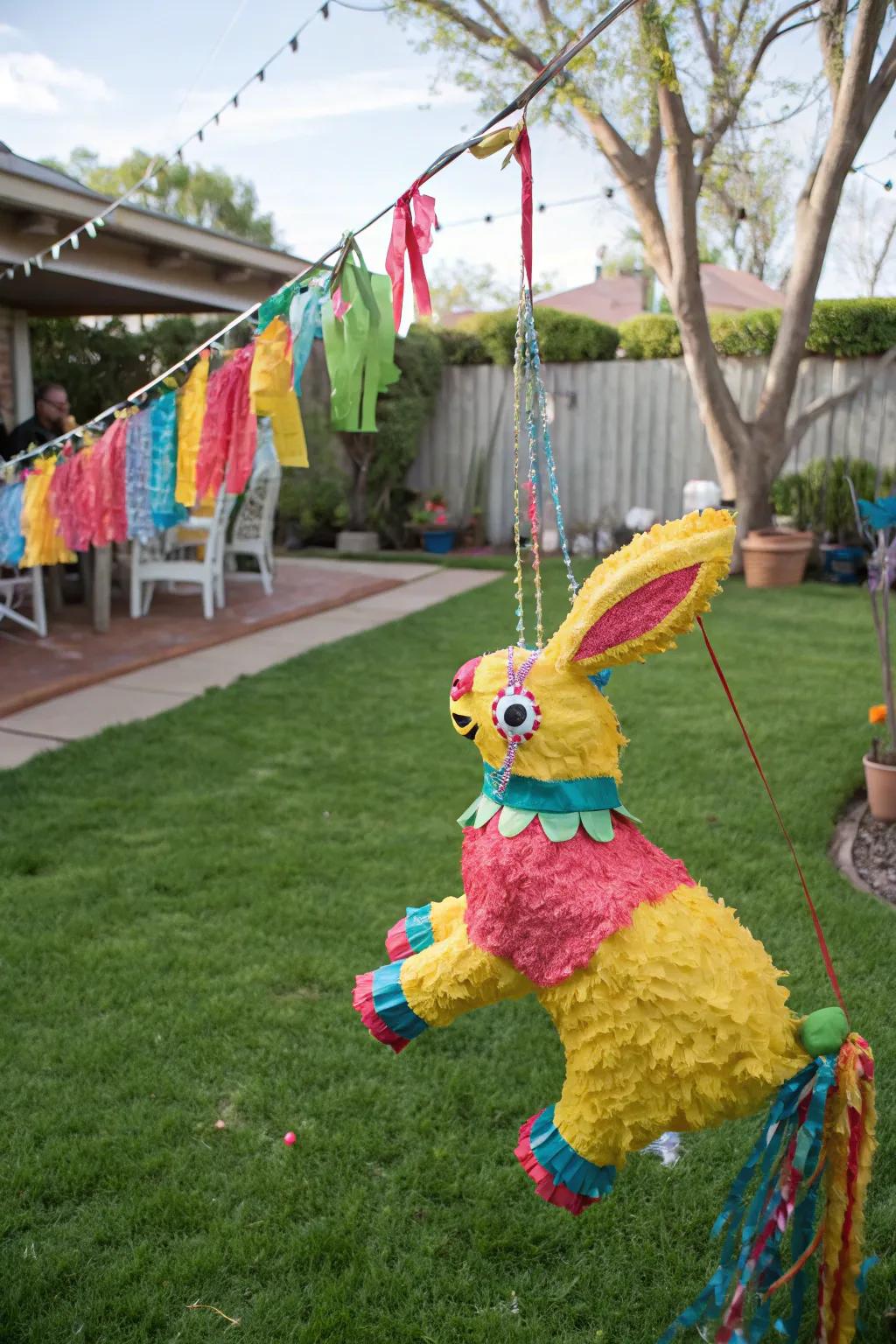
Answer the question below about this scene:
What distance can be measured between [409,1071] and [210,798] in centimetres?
179

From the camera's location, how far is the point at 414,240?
6.10 feet

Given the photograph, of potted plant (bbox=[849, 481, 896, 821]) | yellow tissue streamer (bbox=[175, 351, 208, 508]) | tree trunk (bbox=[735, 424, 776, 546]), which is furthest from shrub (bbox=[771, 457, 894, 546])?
yellow tissue streamer (bbox=[175, 351, 208, 508])

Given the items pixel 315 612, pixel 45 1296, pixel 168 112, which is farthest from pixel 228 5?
pixel 45 1296

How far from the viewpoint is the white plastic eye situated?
144cm

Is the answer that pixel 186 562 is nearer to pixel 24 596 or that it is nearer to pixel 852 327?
pixel 24 596

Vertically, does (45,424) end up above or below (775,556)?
above

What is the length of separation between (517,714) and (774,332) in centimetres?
797

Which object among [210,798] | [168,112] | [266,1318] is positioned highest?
[168,112]

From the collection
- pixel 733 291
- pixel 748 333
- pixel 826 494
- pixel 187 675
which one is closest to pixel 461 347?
pixel 733 291

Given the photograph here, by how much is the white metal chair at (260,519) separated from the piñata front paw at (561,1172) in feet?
20.1

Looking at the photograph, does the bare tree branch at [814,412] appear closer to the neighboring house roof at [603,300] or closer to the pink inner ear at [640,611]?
the neighboring house roof at [603,300]

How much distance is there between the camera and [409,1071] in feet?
7.59

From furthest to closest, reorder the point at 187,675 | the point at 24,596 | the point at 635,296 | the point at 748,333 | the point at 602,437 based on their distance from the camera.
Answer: the point at 635,296 → the point at 602,437 → the point at 748,333 → the point at 24,596 → the point at 187,675

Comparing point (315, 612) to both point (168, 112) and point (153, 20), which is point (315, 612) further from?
point (153, 20)
